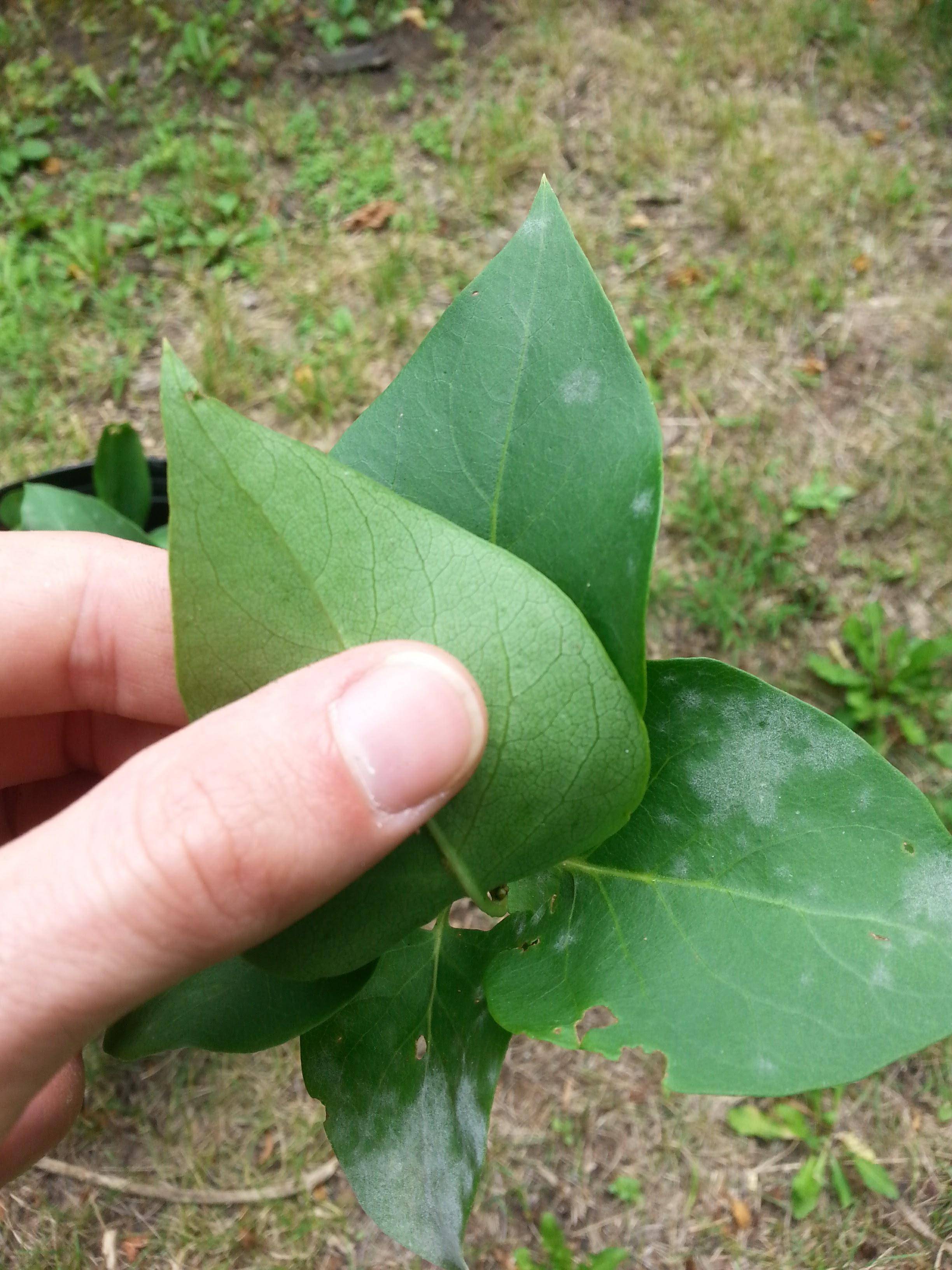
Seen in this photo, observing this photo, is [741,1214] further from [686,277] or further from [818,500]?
[686,277]

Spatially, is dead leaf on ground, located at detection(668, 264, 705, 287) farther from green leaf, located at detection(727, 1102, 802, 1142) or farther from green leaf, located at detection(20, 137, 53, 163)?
green leaf, located at detection(727, 1102, 802, 1142)

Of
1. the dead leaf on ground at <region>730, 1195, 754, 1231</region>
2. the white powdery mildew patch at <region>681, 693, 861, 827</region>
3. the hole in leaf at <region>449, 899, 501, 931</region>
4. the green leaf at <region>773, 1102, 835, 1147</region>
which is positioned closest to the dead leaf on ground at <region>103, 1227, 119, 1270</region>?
the hole in leaf at <region>449, 899, 501, 931</region>

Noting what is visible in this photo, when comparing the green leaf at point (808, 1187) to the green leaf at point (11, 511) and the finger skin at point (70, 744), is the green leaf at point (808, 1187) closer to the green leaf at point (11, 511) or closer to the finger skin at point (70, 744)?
the finger skin at point (70, 744)

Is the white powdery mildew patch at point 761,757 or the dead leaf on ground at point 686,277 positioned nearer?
the white powdery mildew patch at point 761,757

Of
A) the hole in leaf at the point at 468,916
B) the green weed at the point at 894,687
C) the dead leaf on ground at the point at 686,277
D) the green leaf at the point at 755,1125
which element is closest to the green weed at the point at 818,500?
the green weed at the point at 894,687

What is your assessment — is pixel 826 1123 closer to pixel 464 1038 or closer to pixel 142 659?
pixel 464 1038
